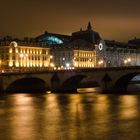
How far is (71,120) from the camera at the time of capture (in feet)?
130

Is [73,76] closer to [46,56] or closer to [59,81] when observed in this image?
[59,81]

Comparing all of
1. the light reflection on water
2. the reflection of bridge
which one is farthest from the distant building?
the light reflection on water

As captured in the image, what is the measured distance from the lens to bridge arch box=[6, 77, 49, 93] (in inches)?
3427

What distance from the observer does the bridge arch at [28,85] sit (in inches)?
3427

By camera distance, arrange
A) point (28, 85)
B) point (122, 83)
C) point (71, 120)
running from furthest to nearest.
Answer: point (28, 85) → point (122, 83) → point (71, 120)

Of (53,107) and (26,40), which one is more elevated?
(26,40)

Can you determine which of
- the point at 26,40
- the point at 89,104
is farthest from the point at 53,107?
the point at 26,40

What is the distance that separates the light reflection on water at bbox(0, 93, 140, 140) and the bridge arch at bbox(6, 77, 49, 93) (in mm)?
31674

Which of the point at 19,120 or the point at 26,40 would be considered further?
the point at 26,40

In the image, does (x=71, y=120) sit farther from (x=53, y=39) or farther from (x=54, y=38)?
(x=54, y=38)

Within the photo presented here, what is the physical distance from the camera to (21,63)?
125m

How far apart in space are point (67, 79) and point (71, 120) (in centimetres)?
4354

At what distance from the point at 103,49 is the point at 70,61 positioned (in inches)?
903

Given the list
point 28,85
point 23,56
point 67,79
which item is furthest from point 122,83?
point 23,56
